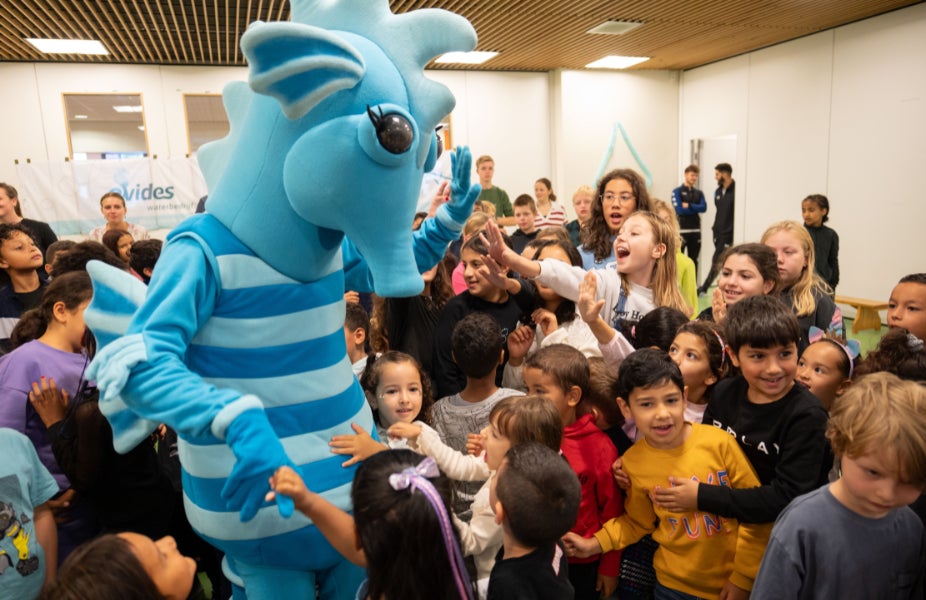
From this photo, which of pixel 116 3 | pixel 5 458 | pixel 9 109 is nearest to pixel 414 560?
pixel 5 458

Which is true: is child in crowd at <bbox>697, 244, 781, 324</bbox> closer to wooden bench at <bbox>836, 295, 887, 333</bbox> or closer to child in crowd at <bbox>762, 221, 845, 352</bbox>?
child in crowd at <bbox>762, 221, 845, 352</bbox>

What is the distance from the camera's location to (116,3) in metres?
5.25

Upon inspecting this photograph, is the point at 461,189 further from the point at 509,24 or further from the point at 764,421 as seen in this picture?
the point at 509,24

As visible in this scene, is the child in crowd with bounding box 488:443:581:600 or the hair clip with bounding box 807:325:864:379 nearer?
the child in crowd with bounding box 488:443:581:600

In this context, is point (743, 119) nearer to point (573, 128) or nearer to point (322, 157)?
point (573, 128)

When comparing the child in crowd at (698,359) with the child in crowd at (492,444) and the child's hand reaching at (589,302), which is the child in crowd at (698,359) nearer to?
the child's hand reaching at (589,302)

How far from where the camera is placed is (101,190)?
281 inches

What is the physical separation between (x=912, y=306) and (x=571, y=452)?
163 cm

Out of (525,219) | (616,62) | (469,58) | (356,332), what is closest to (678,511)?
(356,332)

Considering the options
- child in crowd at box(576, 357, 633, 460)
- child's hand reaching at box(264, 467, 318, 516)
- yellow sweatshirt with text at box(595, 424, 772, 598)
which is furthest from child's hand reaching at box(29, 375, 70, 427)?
yellow sweatshirt with text at box(595, 424, 772, 598)

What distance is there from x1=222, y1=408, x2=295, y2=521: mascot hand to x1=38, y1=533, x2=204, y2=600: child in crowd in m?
0.27

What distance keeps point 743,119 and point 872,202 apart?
7.95ft

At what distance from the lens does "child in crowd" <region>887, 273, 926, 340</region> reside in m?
2.54

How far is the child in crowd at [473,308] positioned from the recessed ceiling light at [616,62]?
23.4ft
